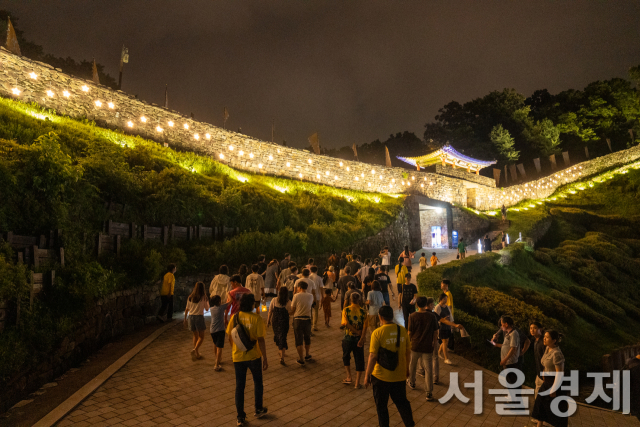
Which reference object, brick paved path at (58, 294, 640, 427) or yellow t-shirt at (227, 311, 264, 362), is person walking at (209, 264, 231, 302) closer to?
brick paved path at (58, 294, 640, 427)

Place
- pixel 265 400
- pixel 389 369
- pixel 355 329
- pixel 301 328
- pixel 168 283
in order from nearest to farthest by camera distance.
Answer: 1. pixel 389 369
2. pixel 265 400
3. pixel 355 329
4. pixel 301 328
5. pixel 168 283

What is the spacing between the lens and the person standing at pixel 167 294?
8977mm

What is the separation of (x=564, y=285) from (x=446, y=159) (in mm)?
19506

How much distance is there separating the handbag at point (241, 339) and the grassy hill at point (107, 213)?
350 centimetres

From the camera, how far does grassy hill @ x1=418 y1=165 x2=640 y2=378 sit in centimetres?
1159

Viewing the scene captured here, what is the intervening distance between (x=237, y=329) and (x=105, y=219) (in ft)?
24.3

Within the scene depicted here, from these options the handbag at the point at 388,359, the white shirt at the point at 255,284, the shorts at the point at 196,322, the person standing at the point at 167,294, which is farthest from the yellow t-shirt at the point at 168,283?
the handbag at the point at 388,359

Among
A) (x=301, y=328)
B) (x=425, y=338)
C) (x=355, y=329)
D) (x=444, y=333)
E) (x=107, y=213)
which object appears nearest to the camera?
(x=425, y=338)

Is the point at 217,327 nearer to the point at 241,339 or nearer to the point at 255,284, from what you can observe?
the point at 255,284

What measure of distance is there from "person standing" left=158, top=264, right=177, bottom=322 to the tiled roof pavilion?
92.8ft

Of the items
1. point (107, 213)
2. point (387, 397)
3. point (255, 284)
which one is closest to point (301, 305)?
point (255, 284)

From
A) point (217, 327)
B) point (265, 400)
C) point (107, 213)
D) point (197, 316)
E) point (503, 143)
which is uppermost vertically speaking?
point (503, 143)

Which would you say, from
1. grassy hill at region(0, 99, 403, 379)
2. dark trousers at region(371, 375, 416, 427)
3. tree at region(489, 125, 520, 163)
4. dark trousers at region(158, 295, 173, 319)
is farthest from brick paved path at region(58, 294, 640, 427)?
tree at region(489, 125, 520, 163)

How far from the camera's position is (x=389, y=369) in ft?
12.5
